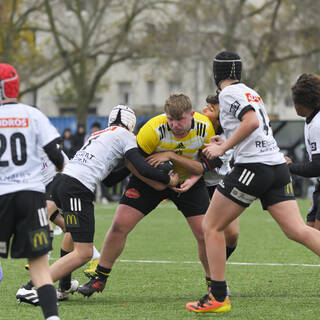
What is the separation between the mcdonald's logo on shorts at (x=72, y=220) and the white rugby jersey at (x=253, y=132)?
5.02 feet

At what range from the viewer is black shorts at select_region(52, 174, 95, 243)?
7.45 m

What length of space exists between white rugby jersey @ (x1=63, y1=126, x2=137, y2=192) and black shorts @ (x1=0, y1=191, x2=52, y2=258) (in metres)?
1.61

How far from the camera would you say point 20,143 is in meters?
5.98

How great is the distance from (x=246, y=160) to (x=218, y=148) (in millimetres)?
257

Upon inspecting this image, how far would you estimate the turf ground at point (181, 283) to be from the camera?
7156mm

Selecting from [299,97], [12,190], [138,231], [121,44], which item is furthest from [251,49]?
[12,190]

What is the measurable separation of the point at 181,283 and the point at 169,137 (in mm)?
2068

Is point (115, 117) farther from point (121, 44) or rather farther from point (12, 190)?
point (121, 44)

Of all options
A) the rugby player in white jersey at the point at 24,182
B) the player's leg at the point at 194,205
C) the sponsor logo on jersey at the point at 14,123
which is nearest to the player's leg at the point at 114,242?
the player's leg at the point at 194,205

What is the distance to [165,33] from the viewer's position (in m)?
31.1

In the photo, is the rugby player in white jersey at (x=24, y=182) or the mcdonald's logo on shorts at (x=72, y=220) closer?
the rugby player in white jersey at (x=24, y=182)

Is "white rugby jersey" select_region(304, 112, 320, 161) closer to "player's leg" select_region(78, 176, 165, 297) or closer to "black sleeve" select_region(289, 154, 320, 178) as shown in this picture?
"black sleeve" select_region(289, 154, 320, 178)

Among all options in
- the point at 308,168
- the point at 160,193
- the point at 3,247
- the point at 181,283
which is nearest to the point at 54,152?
the point at 3,247

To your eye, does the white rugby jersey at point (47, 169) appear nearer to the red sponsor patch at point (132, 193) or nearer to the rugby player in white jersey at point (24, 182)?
the red sponsor patch at point (132, 193)
